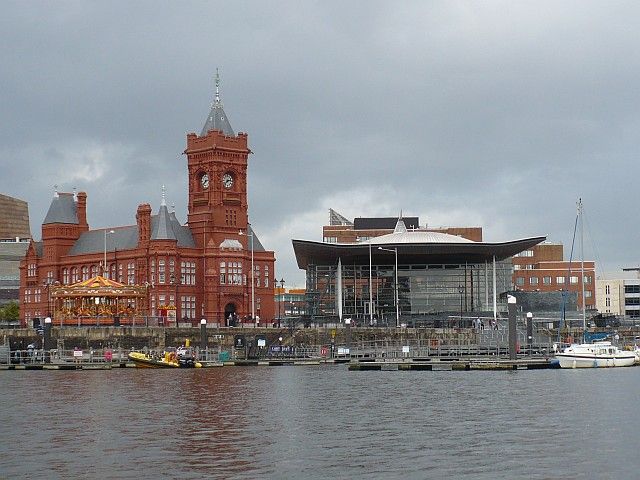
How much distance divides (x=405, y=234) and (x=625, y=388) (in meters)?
94.0

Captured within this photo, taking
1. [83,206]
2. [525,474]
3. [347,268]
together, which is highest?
[83,206]

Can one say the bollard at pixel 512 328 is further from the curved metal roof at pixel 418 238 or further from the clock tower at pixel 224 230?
the clock tower at pixel 224 230

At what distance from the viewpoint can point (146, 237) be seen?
169 metres

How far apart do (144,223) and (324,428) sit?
117 meters

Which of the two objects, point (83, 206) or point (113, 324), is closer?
point (113, 324)

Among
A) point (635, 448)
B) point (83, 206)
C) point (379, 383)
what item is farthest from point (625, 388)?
point (83, 206)

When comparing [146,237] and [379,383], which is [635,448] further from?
[146,237]

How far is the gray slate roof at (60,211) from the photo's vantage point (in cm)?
18500

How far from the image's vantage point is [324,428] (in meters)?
55.2

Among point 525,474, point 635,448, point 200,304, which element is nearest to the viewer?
point 525,474

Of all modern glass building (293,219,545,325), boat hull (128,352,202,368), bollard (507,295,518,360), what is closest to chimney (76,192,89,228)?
modern glass building (293,219,545,325)

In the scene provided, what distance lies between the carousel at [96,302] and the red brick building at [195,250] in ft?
9.07

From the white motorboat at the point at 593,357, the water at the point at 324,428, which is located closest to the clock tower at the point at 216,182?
the white motorboat at the point at 593,357

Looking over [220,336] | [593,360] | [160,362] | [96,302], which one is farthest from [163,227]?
[593,360]
